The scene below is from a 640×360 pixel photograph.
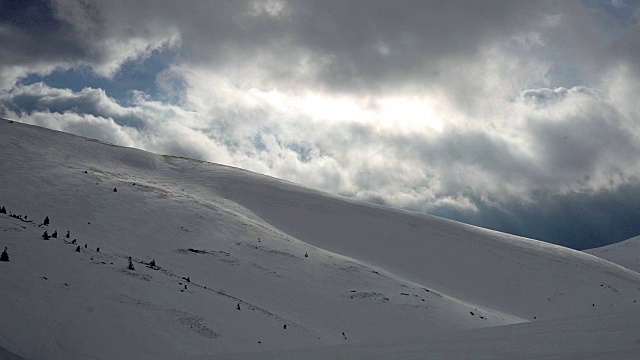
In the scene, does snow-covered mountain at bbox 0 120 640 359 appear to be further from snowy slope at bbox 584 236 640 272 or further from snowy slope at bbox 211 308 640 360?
snowy slope at bbox 584 236 640 272

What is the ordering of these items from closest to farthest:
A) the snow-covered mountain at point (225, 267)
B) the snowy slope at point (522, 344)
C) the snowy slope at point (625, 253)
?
1. the snowy slope at point (522, 344)
2. the snow-covered mountain at point (225, 267)
3. the snowy slope at point (625, 253)

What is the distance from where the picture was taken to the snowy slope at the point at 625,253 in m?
61.6

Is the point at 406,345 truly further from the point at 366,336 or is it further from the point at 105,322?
the point at 366,336

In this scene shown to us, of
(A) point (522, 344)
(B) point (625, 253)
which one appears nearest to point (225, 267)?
(A) point (522, 344)

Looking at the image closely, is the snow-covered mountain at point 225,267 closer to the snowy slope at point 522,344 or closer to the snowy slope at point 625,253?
the snowy slope at point 522,344

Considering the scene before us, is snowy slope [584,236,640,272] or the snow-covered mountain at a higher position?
snowy slope [584,236,640,272]

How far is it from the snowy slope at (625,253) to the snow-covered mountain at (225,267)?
32.8 m

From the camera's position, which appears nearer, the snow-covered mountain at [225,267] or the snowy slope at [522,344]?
the snowy slope at [522,344]

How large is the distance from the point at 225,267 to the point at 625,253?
221 feet

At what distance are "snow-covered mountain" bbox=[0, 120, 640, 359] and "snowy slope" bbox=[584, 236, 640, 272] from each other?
32.8 m

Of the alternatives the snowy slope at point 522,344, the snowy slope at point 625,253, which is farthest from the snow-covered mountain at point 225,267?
the snowy slope at point 625,253

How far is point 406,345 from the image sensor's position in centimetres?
678

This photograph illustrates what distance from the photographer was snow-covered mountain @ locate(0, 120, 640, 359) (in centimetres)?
1088

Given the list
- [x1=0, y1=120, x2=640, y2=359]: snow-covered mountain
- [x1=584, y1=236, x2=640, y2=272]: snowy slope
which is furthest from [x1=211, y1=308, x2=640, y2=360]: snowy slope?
[x1=584, y1=236, x2=640, y2=272]: snowy slope
